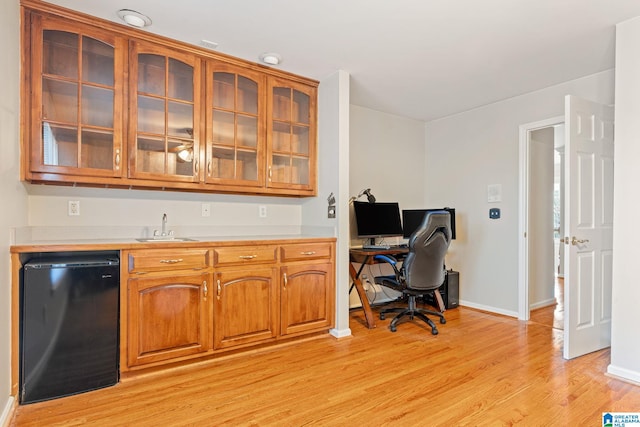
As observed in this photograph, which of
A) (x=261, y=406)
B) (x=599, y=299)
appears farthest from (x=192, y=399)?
(x=599, y=299)

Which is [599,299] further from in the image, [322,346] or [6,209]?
[6,209]

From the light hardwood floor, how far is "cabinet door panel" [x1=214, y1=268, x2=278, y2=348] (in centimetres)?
17

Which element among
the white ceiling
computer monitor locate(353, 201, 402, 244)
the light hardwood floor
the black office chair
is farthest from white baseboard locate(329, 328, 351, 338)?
the white ceiling

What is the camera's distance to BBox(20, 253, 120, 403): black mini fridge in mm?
1952

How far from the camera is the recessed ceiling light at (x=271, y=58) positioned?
2.84 meters

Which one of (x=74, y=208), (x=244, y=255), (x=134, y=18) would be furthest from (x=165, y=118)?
(x=244, y=255)

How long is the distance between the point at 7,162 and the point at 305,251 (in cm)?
204

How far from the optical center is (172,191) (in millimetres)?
2906

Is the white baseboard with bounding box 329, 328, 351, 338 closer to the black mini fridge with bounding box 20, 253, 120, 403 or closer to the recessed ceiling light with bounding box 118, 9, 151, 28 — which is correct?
the black mini fridge with bounding box 20, 253, 120, 403

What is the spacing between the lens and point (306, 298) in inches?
118

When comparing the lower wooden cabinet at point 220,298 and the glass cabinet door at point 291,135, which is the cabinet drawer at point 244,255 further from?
the glass cabinet door at point 291,135

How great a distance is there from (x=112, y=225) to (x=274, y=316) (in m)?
1.47

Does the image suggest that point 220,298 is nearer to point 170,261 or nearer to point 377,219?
point 170,261

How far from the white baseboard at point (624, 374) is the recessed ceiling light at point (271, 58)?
134 inches
